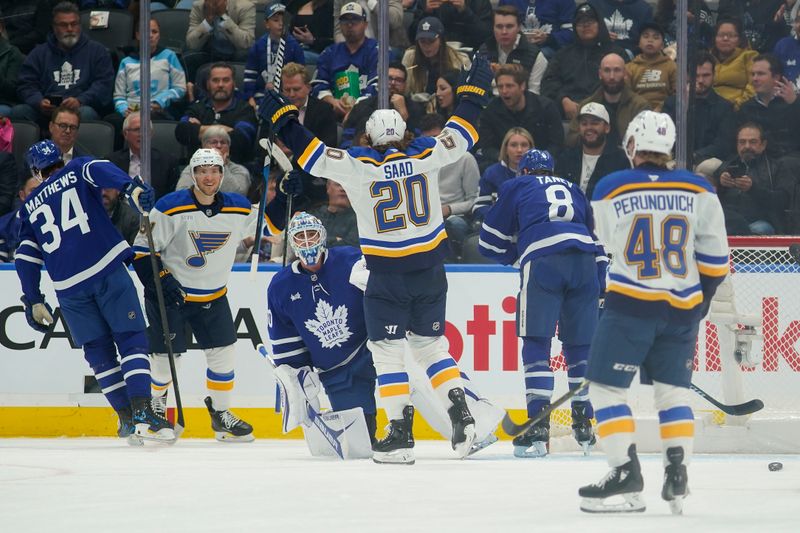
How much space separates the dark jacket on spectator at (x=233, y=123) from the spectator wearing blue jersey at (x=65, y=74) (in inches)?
23.5

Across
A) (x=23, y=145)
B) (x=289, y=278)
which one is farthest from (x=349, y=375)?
(x=23, y=145)

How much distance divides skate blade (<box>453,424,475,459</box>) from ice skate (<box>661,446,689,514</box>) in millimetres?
1706

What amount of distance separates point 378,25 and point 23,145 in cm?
216

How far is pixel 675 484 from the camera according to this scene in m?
3.97

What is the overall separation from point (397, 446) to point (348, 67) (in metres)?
2.93

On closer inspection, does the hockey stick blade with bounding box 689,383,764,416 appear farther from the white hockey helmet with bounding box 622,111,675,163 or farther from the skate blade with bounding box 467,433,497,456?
the white hockey helmet with bounding box 622,111,675,163

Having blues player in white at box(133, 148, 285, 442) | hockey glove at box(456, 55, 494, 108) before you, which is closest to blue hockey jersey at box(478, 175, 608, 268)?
hockey glove at box(456, 55, 494, 108)

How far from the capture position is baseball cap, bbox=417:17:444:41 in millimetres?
7551

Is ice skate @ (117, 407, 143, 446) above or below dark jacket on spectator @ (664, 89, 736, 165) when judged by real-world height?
below

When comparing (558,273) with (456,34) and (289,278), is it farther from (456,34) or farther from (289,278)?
(456,34)

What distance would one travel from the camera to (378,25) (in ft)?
24.5

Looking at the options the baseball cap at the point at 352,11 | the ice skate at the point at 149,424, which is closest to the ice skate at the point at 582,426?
the ice skate at the point at 149,424

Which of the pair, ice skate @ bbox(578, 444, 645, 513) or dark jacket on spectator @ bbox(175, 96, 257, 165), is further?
dark jacket on spectator @ bbox(175, 96, 257, 165)

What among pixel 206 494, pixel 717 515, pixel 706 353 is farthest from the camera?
pixel 706 353
